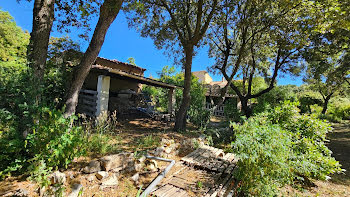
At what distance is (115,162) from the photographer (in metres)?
3.10

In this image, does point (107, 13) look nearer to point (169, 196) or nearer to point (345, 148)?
point (169, 196)

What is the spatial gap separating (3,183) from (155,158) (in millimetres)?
2347

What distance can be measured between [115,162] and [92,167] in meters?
0.41

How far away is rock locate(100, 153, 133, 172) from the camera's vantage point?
293 centimetres

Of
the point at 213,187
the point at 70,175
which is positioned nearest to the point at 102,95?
the point at 70,175

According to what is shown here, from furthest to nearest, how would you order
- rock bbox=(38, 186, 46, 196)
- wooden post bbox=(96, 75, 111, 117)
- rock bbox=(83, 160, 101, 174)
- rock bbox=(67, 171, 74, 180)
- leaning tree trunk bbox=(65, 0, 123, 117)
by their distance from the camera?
wooden post bbox=(96, 75, 111, 117) < leaning tree trunk bbox=(65, 0, 123, 117) < rock bbox=(83, 160, 101, 174) < rock bbox=(67, 171, 74, 180) < rock bbox=(38, 186, 46, 196)

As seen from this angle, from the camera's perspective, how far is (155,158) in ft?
11.8

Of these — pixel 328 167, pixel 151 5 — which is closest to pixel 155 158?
pixel 328 167

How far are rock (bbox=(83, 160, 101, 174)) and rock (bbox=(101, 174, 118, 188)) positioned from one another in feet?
0.90

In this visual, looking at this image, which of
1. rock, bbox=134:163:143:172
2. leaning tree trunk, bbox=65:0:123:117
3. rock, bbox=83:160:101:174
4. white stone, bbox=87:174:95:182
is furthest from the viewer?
leaning tree trunk, bbox=65:0:123:117

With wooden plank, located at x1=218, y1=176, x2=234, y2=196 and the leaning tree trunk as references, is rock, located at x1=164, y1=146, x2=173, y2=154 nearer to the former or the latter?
wooden plank, located at x1=218, y1=176, x2=234, y2=196

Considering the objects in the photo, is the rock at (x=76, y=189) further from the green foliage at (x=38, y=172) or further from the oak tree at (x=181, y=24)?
the oak tree at (x=181, y=24)

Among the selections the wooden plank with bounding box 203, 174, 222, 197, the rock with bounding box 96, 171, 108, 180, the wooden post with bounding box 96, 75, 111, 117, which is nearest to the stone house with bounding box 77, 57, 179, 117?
the wooden post with bounding box 96, 75, 111, 117

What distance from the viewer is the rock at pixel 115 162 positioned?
2.93 m
